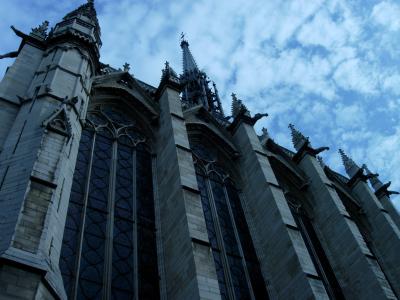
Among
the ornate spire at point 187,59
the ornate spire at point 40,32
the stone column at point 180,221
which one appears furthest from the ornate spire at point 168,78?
the ornate spire at point 187,59

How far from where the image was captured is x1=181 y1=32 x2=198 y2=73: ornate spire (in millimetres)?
31172

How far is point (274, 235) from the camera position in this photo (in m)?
12.1

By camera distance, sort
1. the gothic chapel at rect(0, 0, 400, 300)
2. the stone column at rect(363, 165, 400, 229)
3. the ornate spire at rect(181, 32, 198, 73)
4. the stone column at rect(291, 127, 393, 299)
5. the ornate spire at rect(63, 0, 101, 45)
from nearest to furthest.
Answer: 1. the gothic chapel at rect(0, 0, 400, 300)
2. the stone column at rect(291, 127, 393, 299)
3. the ornate spire at rect(63, 0, 101, 45)
4. the stone column at rect(363, 165, 400, 229)
5. the ornate spire at rect(181, 32, 198, 73)

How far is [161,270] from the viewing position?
997cm

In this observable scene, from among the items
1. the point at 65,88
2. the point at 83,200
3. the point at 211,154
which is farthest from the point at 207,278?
the point at 211,154

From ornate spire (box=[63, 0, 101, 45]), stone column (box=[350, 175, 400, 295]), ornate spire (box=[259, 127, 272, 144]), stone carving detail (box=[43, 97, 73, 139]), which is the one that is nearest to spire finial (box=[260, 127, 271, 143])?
ornate spire (box=[259, 127, 272, 144])

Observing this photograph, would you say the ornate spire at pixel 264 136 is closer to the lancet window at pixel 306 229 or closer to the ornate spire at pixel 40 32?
the lancet window at pixel 306 229

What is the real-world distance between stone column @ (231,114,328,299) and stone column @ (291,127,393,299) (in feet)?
7.27

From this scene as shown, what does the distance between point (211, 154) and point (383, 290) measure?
6791mm

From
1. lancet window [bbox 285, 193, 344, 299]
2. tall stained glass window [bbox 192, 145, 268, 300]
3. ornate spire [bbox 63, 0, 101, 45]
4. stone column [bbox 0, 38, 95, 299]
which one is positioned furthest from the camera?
ornate spire [bbox 63, 0, 101, 45]

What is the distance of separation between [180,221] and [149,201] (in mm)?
2036

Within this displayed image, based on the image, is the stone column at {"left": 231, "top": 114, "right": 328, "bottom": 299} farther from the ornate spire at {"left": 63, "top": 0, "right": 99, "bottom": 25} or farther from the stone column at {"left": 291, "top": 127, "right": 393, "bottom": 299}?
the ornate spire at {"left": 63, "top": 0, "right": 99, "bottom": 25}

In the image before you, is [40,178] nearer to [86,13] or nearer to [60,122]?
[60,122]

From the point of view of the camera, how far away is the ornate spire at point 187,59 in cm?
3117
